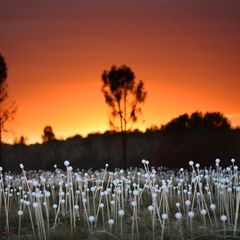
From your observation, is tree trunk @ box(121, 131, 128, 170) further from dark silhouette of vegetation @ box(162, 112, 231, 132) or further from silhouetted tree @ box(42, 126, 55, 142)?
silhouetted tree @ box(42, 126, 55, 142)

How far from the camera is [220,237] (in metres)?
5.47

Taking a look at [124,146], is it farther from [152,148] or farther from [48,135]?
[48,135]

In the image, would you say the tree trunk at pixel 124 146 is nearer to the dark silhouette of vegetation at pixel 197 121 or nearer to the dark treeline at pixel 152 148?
the dark treeline at pixel 152 148

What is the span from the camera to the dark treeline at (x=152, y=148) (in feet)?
58.6

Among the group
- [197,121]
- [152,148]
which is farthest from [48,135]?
[197,121]

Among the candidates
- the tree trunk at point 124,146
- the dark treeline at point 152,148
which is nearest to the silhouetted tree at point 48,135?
the dark treeline at point 152,148

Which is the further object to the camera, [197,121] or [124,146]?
[197,121]

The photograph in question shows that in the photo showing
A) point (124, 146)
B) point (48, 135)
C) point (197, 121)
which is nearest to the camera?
point (124, 146)

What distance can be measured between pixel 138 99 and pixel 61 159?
526 cm

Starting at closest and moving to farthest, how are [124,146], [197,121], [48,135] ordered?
[124,146]
[197,121]
[48,135]

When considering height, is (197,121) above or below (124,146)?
above

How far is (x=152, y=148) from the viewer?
69.4 ft

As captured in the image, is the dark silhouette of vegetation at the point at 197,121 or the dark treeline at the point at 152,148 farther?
the dark silhouette of vegetation at the point at 197,121

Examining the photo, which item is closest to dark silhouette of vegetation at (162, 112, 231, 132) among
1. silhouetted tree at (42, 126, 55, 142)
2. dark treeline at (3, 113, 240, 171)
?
dark treeline at (3, 113, 240, 171)
